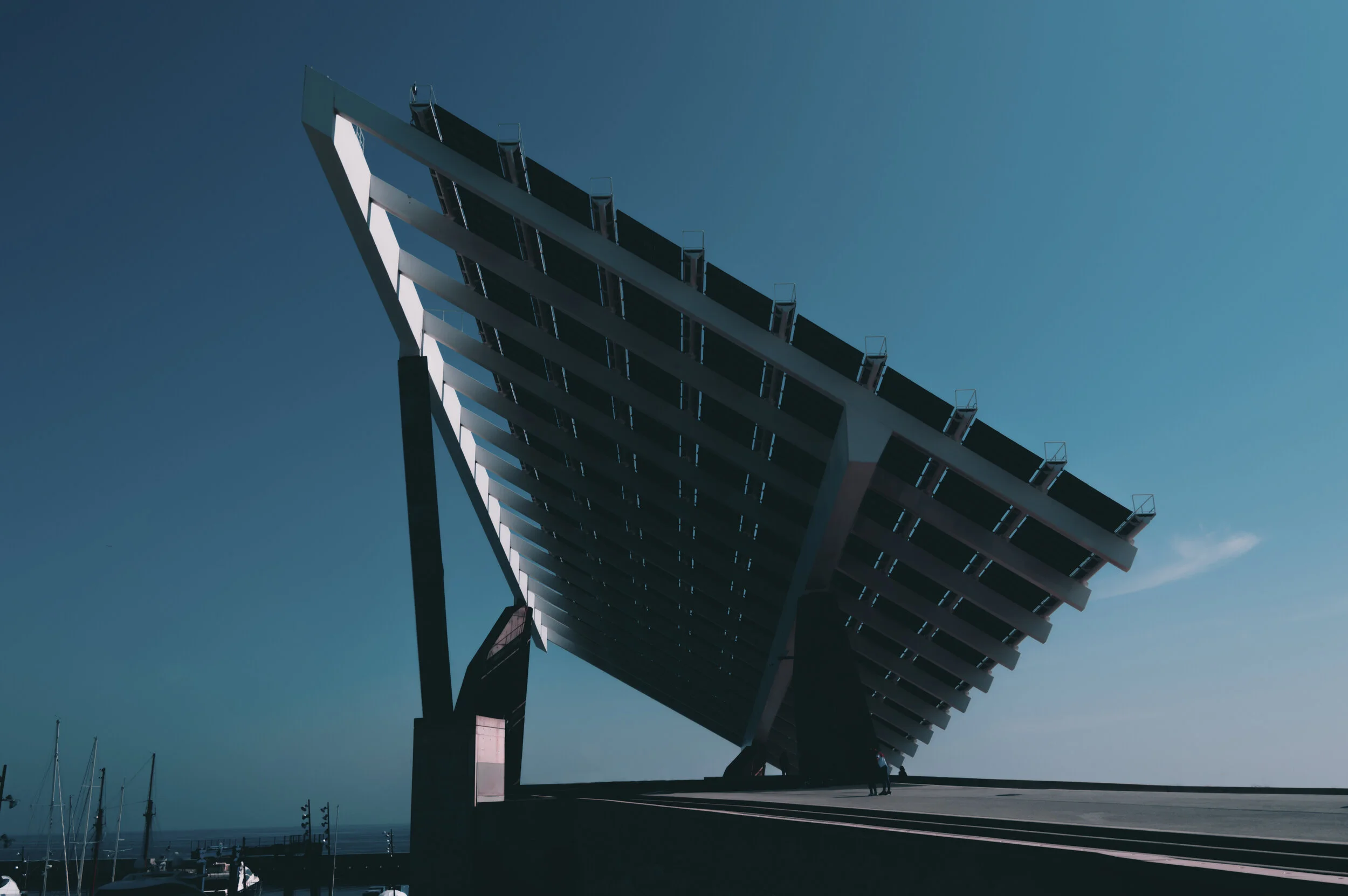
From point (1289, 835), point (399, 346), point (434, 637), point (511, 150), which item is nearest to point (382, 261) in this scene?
point (399, 346)

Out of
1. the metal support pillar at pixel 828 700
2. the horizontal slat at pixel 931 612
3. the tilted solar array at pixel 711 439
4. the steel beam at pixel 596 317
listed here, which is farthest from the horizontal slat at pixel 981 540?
the horizontal slat at pixel 931 612

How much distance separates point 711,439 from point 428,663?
26.3 feet

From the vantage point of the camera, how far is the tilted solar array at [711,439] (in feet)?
51.3

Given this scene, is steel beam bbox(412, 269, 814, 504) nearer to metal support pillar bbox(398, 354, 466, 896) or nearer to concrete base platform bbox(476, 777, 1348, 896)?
metal support pillar bbox(398, 354, 466, 896)

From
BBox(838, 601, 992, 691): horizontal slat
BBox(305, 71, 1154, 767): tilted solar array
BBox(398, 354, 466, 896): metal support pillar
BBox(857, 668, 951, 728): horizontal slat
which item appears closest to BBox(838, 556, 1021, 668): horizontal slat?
BBox(305, 71, 1154, 767): tilted solar array

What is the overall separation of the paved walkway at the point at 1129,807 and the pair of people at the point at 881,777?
29 centimetres

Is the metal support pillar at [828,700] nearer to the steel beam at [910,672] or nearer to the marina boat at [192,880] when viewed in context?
the steel beam at [910,672]

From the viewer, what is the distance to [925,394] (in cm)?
1617

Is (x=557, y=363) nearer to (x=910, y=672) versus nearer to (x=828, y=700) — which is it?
(x=828, y=700)

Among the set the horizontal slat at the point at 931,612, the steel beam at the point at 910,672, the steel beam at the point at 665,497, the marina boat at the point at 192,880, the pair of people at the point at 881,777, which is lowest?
the marina boat at the point at 192,880

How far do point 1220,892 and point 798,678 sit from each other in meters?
17.6

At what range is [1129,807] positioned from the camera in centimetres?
1000

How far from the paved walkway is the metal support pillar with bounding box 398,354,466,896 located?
5.82 m

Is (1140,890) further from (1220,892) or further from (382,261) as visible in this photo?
(382,261)
